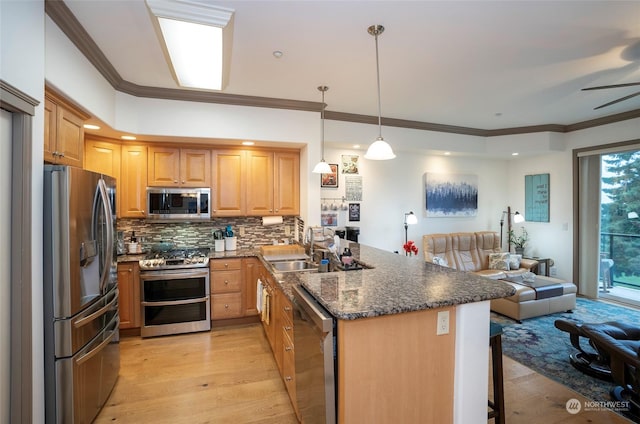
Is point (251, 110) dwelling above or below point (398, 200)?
above

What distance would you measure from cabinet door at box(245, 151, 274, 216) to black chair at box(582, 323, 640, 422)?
3.52 meters

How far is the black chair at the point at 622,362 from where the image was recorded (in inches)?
82.0

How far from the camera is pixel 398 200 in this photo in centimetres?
504

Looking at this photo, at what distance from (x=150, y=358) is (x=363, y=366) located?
262 cm

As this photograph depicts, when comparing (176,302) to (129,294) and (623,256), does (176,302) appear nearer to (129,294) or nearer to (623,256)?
(129,294)

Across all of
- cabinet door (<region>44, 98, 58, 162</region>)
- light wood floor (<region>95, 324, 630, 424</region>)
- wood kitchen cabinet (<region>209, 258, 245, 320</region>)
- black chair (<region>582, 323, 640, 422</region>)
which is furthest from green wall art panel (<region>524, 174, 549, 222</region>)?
cabinet door (<region>44, 98, 58, 162</region>)

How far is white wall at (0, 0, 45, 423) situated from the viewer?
5.18 ft

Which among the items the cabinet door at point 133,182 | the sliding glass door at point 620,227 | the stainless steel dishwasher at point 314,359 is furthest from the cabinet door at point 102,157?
the sliding glass door at point 620,227

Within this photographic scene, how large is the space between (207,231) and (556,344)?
4430mm

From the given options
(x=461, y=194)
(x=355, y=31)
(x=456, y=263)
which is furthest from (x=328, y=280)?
(x=461, y=194)

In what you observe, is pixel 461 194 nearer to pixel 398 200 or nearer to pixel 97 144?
pixel 398 200

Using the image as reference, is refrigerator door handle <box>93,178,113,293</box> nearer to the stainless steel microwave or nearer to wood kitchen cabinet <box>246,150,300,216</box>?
the stainless steel microwave

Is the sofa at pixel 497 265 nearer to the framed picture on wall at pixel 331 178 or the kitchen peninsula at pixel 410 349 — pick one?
the framed picture on wall at pixel 331 178

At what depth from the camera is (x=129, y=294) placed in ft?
10.9
